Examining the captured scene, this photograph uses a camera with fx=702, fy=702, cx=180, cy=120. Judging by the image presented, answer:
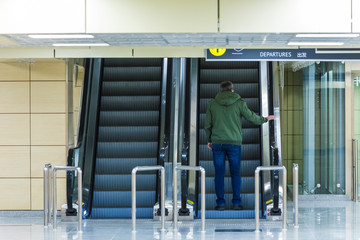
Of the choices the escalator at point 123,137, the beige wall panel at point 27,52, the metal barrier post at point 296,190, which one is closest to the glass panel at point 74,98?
the escalator at point 123,137

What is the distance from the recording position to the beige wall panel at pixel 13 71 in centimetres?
1127

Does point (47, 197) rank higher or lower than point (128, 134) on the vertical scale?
lower

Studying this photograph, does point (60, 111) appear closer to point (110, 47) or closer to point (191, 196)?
point (110, 47)

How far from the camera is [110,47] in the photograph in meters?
9.80

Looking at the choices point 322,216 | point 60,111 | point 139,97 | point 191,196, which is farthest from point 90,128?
point 322,216

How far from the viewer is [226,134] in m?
10.0

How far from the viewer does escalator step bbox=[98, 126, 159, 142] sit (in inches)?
476

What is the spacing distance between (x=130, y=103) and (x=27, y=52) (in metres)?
3.38

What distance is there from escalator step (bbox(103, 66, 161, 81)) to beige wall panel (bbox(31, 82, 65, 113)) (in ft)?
7.21

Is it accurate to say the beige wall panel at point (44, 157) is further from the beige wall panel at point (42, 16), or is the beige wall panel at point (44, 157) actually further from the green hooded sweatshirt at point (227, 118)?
the beige wall panel at point (42, 16)

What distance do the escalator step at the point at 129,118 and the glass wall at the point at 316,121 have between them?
9.27ft

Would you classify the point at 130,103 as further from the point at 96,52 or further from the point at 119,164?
the point at 96,52

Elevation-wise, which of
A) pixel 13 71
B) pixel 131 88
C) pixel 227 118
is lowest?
pixel 227 118

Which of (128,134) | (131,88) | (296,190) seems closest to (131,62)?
(131,88)
